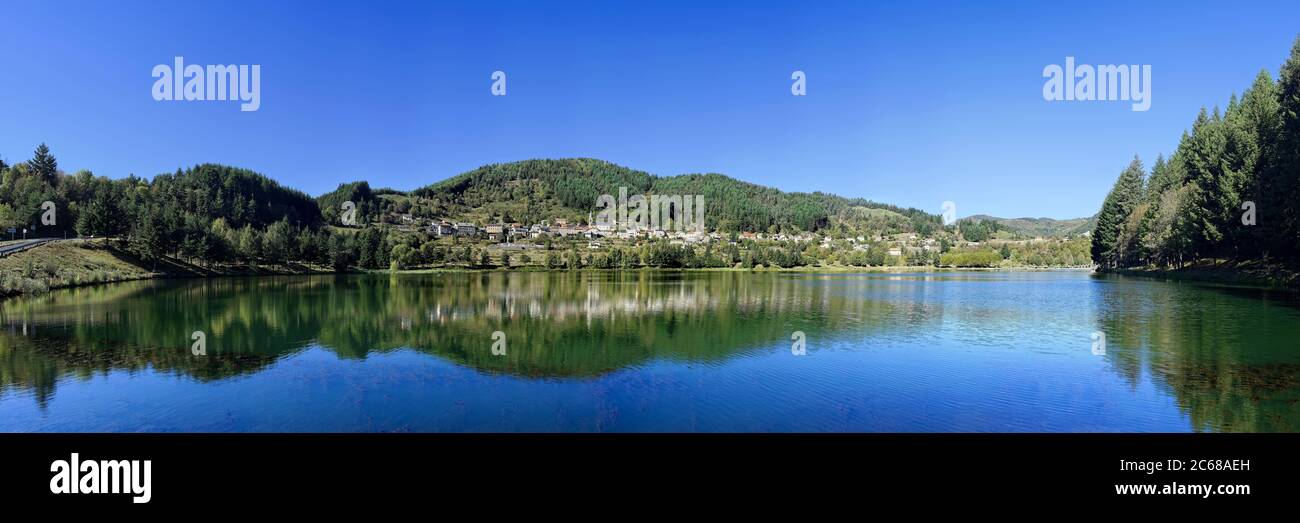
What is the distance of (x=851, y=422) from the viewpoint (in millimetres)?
11711

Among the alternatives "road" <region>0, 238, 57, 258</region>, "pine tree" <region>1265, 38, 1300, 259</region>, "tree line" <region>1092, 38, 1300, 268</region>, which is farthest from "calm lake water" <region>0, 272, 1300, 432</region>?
"road" <region>0, 238, 57, 258</region>

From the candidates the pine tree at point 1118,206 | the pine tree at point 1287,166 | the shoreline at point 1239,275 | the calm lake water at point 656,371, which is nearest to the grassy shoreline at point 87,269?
the calm lake water at point 656,371

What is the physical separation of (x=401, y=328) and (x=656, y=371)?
1485cm

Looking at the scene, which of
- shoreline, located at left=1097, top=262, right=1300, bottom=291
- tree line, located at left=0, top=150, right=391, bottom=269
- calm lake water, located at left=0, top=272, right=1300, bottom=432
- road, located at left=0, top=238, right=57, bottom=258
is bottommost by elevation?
calm lake water, located at left=0, top=272, right=1300, bottom=432

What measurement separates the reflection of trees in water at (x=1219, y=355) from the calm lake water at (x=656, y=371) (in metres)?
0.09

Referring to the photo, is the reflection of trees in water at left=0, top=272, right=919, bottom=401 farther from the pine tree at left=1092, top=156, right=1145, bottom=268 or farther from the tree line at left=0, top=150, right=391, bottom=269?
the pine tree at left=1092, top=156, right=1145, bottom=268

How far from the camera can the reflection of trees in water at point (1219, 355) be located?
11883 mm

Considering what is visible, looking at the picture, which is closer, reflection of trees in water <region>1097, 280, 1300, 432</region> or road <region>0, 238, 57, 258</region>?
reflection of trees in water <region>1097, 280, 1300, 432</region>

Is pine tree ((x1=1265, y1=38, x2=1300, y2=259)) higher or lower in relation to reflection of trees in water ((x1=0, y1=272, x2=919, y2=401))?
higher

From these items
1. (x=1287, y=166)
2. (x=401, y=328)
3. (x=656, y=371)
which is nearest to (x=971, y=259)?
(x=1287, y=166)

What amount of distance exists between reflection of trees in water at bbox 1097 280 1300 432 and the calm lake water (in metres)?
0.09

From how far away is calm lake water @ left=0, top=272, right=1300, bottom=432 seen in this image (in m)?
12.1
